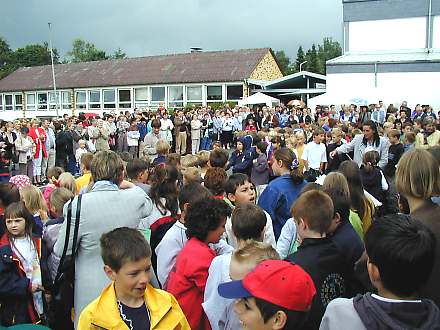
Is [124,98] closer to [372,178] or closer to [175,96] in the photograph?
[175,96]

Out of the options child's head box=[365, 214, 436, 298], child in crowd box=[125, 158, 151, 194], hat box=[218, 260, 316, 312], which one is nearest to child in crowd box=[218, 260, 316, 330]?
hat box=[218, 260, 316, 312]

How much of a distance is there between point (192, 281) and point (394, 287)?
1527 millimetres

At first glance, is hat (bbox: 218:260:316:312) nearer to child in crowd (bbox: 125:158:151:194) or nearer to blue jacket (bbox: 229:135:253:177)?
child in crowd (bbox: 125:158:151:194)

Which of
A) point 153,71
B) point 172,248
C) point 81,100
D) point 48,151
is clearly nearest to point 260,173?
point 172,248

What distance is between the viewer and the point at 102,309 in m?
2.73

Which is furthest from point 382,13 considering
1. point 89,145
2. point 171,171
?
point 171,171

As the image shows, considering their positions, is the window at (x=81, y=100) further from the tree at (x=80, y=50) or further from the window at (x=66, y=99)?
the tree at (x=80, y=50)

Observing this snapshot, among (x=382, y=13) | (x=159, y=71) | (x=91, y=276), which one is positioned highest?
(x=382, y=13)

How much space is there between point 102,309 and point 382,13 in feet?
114

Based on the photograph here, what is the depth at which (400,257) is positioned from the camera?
6.88 ft

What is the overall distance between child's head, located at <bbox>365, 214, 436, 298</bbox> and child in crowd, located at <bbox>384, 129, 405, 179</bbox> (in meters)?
6.42

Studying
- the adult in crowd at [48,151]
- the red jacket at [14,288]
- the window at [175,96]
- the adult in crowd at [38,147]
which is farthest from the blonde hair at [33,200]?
the window at [175,96]

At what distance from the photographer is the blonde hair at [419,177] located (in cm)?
311

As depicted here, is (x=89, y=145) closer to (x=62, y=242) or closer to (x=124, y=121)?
(x=124, y=121)
